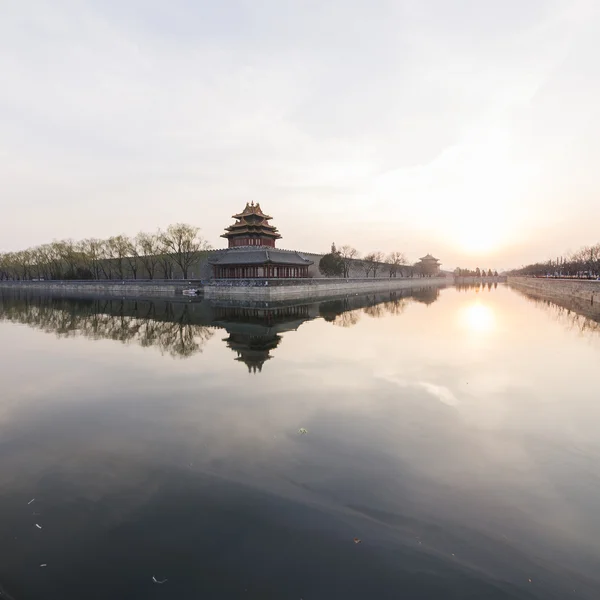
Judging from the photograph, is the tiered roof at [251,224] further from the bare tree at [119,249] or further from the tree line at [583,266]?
the tree line at [583,266]

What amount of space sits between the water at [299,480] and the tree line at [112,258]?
50.8 meters

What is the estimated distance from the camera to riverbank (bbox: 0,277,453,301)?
1724 inches

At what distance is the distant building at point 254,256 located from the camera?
50906 mm

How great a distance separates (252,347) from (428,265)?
430 feet

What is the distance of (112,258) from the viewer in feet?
243

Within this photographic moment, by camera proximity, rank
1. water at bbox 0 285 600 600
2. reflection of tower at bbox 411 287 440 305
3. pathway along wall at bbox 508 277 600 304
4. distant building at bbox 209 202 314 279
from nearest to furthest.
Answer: water at bbox 0 285 600 600 → pathway along wall at bbox 508 277 600 304 → reflection of tower at bbox 411 287 440 305 → distant building at bbox 209 202 314 279

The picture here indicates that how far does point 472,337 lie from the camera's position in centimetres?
2038

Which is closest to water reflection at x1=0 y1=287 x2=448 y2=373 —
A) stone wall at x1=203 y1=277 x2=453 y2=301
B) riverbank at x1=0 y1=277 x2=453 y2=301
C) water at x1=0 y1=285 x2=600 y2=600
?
water at x1=0 y1=285 x2=600 y2=600

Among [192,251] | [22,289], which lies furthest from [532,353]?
[22,289]

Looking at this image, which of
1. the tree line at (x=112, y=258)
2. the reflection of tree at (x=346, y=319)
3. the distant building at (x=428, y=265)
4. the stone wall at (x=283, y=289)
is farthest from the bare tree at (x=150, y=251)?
the distant building at (x=428, y=265)

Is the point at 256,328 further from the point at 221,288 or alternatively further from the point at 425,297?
the point at 425,297

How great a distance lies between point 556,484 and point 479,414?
10.2 feet

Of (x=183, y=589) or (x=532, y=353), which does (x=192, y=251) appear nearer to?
(x=532, y=353)

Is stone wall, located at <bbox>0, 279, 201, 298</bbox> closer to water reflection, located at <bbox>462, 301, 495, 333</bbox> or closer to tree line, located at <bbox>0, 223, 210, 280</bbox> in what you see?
tree line, located at <bbox>0, 223, 210, 280</bbox>
